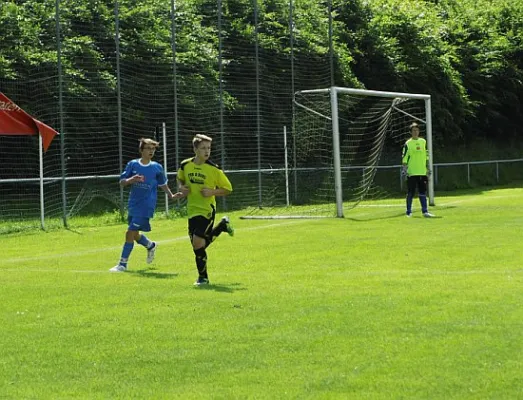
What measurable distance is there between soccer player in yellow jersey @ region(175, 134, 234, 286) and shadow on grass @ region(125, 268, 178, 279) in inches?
33.7

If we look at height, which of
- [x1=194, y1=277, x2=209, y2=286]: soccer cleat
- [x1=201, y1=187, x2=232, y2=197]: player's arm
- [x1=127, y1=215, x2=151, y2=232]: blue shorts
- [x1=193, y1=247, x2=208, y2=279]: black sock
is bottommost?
[x1=194, y1=277, x2=209, y2=286]: soccer cleat

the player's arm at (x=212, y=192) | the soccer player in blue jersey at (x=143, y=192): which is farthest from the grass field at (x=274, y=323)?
the player's arm at (x=212, y=192)

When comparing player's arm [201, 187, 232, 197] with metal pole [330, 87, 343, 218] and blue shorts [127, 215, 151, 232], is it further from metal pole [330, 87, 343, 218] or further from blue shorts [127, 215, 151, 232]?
metal pole [330, 87, 343, 218]

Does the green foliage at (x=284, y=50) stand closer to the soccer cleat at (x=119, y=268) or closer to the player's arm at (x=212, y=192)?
the soccer cleat at (x=119, y=268)

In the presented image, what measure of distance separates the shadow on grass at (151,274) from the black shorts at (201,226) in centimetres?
90

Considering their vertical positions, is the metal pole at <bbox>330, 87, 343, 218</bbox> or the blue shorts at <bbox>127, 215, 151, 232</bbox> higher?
the metal pole at <bbox>330, 87, 343, 218</bbox>

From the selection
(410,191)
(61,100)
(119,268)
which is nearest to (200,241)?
(119,268)

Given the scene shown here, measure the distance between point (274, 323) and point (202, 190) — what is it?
3717 mm

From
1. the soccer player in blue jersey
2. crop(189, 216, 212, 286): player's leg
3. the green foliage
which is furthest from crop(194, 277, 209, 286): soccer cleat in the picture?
the green foliage

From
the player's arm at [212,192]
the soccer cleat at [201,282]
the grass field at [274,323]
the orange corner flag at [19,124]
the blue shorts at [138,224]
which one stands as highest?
the orange corner flag at [19,124]

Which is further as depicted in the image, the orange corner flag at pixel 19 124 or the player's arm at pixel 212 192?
the orange corner flag at pixel 19 124

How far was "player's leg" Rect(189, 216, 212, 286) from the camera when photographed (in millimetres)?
12570

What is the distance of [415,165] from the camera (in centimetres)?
2386

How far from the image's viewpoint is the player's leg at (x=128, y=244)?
572 inches
